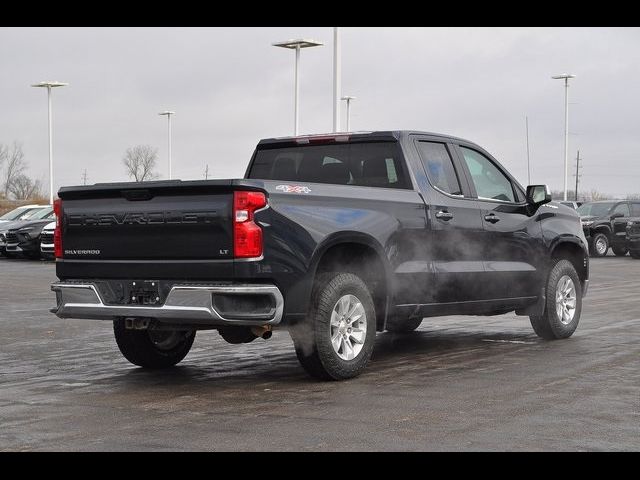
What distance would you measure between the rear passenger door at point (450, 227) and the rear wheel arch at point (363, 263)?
61 centimetres

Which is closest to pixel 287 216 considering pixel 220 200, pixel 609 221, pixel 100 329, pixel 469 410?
pixel 220 200

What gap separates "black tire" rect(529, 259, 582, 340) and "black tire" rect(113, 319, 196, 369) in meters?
3.80

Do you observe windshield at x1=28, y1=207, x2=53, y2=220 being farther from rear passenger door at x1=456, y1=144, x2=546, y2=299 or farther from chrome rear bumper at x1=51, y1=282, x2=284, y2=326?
chrome rear bumper at x1=51, y1=282, x2=284, y2=326

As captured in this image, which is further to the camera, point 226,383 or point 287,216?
point 226,383

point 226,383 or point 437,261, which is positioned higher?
point 437,261

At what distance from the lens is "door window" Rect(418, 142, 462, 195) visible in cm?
977

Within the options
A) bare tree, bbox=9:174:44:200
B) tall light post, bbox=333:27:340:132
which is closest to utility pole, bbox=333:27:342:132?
tall light post, bbox=333:27:340:132

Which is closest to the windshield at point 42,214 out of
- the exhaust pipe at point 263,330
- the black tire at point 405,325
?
the black tire at point 405,325

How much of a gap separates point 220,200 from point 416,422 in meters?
2.21

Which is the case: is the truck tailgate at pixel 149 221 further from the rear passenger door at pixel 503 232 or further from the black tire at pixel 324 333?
the rear passenger door at pixel 503 232

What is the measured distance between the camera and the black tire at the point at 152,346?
9.35 metres

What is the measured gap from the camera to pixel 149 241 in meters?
8.14

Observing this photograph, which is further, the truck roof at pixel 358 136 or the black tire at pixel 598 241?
the black tire at pixel 598 241

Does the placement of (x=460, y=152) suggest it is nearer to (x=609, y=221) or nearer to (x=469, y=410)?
(x=469, y=410)
